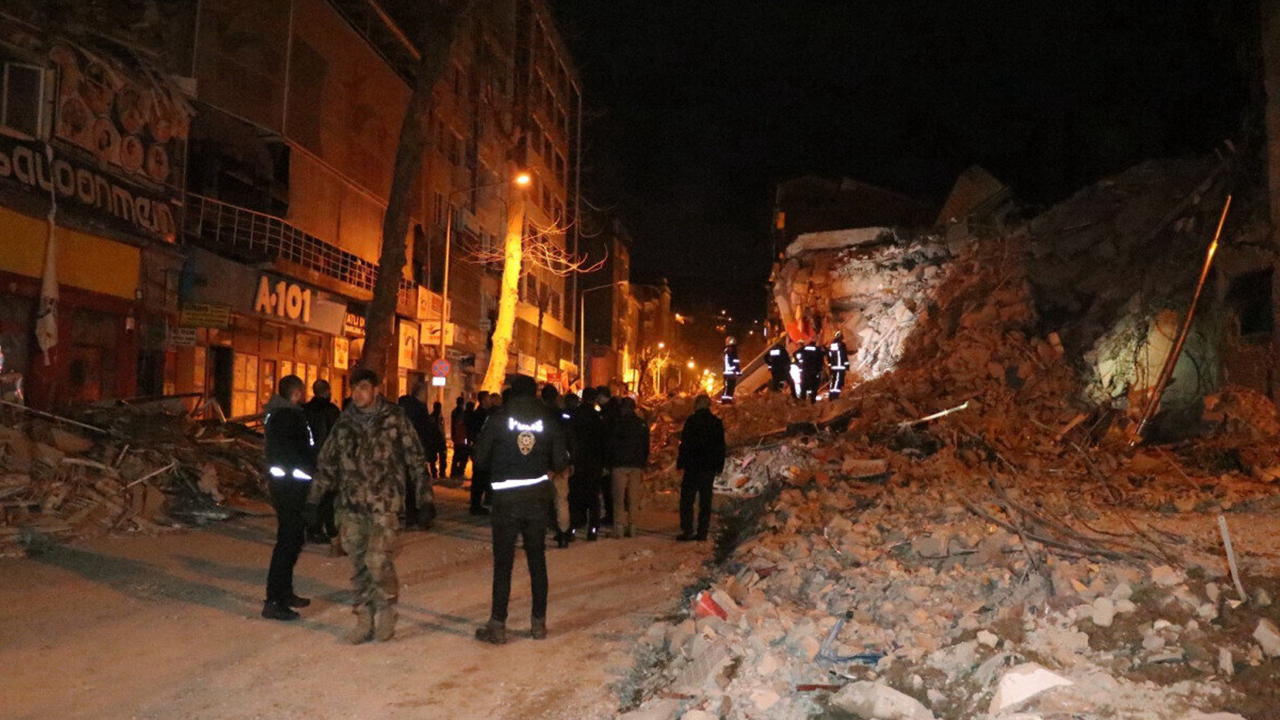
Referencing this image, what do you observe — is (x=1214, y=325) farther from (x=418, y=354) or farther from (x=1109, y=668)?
(x=418, y=354)

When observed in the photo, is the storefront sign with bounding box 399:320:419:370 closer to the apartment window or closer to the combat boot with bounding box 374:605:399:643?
the apartment window

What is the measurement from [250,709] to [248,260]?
18.6 m

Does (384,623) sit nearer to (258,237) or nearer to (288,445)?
(288,445)

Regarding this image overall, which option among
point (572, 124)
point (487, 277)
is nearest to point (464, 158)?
point (487, 277)

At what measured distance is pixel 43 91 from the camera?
50.8ft

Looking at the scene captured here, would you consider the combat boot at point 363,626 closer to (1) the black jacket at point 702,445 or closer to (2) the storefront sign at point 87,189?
(1) the black jacket at point 702,445

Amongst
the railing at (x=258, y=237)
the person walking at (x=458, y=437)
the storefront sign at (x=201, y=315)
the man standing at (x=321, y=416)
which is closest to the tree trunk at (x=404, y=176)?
the railing at (x=258, y=237)

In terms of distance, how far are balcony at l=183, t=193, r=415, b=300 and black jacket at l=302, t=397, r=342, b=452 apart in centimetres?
1217

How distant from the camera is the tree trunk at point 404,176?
16172 mm

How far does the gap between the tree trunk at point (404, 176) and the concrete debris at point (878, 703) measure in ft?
41.2

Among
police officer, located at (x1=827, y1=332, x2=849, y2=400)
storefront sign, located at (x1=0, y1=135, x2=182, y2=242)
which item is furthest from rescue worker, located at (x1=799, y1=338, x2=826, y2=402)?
storefront sign, located at (x1=0, y1=135, x2=182, y2=242)

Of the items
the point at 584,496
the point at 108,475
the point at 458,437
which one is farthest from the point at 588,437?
the point at 458,437

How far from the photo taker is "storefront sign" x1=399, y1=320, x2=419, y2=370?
32219 mm

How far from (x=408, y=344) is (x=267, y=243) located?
35.7ft
